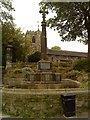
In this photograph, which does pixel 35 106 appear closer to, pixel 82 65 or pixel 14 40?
pixel 82 65

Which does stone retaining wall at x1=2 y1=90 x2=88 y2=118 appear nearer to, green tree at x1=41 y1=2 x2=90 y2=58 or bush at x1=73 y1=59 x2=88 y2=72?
bush at x1=73 y1=59 x2=88 y2=72

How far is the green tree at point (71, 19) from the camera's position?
55.5ft

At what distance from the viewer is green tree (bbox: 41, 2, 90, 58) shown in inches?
666

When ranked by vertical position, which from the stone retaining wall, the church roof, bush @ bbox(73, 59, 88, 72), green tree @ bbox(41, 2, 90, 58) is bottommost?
the stone retaining wall

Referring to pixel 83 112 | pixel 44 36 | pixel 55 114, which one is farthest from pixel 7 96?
pixel 44 36

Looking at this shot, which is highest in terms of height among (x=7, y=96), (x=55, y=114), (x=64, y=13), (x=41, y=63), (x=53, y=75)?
(x=64, y=13)

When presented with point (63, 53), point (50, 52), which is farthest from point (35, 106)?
point (63, 53)

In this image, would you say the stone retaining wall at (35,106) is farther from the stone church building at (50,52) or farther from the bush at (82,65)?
the stone church building at (50,52)

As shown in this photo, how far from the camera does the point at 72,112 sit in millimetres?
7770

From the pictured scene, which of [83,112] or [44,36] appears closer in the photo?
[83,112]

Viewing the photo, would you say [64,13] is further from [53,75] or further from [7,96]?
[7,96]

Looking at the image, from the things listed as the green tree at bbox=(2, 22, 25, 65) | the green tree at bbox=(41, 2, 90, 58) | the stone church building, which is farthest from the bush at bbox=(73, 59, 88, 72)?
the stone church building

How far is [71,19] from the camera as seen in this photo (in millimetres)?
17766

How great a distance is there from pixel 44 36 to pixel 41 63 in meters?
1.73
